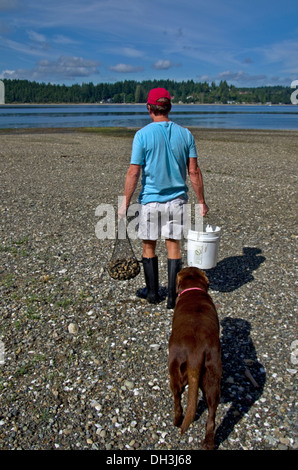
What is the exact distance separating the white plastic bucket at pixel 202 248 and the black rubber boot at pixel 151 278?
58 cm

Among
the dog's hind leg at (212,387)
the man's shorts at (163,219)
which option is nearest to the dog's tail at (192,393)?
the dog's hind leg at (212,387)

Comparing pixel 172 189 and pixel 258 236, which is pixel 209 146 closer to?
pixel 258 236

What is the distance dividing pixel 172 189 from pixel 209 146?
22.7 m

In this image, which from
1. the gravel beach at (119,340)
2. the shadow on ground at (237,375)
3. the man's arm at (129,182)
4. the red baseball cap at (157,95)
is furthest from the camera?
the man's arm at (129,182)

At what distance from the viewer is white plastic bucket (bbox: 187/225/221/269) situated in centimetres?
597

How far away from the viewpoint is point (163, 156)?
5125mm

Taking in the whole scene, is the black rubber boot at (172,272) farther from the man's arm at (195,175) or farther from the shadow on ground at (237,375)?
the man's arm at (195,175)

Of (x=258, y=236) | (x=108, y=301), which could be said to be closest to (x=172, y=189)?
(x=108, y=301)

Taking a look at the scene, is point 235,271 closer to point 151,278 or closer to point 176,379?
point 151,278

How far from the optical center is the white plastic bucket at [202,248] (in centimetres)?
597

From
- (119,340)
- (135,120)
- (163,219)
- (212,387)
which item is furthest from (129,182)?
(135,120)

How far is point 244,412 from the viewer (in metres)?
4.07

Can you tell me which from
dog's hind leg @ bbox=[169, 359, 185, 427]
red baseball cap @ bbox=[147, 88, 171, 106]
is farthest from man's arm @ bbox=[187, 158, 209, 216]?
dog's hind leg @ bbox=[169, 359, 185, 427]

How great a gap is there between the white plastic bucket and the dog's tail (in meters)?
2.71
